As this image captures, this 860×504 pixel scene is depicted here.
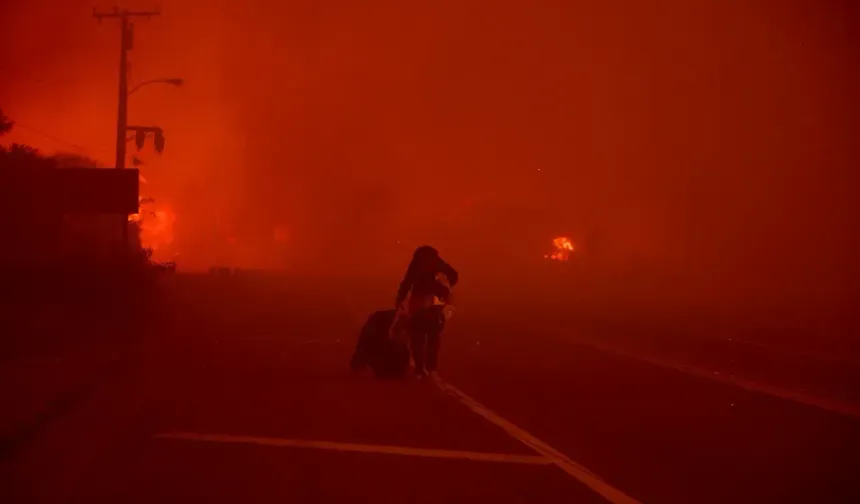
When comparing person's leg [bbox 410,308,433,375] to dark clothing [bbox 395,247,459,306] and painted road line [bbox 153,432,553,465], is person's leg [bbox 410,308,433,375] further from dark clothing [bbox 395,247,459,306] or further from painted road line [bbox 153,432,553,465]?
painted road line [bbox 153,432,553,465]

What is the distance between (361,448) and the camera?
848 cm

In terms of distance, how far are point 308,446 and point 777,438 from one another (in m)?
4.40

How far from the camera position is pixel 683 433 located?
9.59 m

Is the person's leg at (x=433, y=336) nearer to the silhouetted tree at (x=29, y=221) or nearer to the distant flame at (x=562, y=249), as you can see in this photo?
the silhouetted tree at (x=29, y=221)

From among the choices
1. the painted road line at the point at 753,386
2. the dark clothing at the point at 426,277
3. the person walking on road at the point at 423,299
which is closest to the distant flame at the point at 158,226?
the painted road line at the point at 753,386

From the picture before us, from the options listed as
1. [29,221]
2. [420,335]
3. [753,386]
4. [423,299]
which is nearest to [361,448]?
[423,299]

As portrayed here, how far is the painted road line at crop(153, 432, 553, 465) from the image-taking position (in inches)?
318

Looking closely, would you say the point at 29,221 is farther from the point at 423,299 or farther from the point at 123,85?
the point at 423,299

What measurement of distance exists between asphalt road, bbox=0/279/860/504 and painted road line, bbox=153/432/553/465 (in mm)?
26

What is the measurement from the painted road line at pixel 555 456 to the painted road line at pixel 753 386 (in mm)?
4098

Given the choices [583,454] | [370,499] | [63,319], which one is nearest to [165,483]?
[370,499]

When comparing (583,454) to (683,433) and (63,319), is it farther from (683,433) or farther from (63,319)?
(63,319)

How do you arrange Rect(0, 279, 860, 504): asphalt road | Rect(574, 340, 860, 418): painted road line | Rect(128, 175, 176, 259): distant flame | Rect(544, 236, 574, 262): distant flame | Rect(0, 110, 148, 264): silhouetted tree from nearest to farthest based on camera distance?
1. Rect(0, 279, 860, 504): asphalt road
2. Rect(574, 340, 860, 418): painted road line
3. Rect(0, 110, 148, 264): silhouetted tree
4. Rect(544, 236, 574, 262): distant flame
5. Rect(128, 175, 176, 259): distant flame

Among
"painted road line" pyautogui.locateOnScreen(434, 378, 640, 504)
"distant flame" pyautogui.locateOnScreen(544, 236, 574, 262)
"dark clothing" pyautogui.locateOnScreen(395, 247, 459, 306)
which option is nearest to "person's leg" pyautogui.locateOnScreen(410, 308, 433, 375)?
"dark clothing" pyautogui.locateOnScreen(395, 247, 459, 306)
